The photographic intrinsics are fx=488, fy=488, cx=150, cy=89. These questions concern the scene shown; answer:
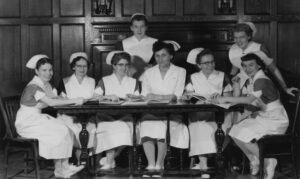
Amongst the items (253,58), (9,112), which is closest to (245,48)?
(253,58)

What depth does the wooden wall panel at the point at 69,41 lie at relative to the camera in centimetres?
628

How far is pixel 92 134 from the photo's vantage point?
16.3ft

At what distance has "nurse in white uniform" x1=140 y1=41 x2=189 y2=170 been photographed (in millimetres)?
4754

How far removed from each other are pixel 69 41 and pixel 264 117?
2.84 m

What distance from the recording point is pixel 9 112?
4.83m

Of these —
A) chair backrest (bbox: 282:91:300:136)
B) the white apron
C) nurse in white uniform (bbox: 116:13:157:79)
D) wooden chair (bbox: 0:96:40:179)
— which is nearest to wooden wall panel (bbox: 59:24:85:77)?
nurse in white uniform (bbox: 116:13:157:79)

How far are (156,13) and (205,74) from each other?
153cm

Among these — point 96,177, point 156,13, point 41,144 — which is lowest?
point 96,177

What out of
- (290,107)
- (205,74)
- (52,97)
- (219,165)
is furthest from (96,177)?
(290,107)

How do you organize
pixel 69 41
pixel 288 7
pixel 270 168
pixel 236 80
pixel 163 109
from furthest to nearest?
pixel 69 41, pixel 288 7, pixel 236 80, pixel 270 168, pixel 163 109

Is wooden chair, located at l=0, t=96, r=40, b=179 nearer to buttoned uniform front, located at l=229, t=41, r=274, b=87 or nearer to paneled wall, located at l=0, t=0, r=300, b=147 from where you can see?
paneled wall, located at l=0, t=0, r=300, b=147

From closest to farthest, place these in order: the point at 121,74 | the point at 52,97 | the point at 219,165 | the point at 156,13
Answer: the point at 219,165 → the point at 52,97 → the point at 121,74 → the point at 156,13

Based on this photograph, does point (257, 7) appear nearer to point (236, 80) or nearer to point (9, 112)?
point (236, 80)

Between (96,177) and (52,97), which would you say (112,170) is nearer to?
(96,177)
